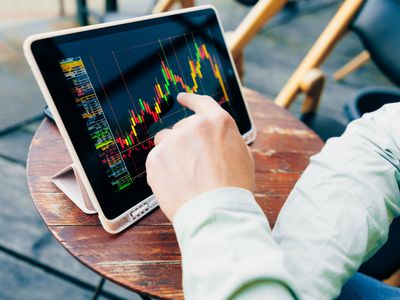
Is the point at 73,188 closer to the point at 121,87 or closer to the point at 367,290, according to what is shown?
the point at 121,87

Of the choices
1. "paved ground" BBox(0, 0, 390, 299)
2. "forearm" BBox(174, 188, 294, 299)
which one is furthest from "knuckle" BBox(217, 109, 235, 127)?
"paved ground" BBox(0, 0, 390, 299)

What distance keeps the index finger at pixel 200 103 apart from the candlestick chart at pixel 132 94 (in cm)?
9

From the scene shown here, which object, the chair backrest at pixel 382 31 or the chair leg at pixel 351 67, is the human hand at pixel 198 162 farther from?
the chair leg at pixel 351 67

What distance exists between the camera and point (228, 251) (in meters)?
0.38

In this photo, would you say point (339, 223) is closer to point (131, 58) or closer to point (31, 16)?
point (131, 58)

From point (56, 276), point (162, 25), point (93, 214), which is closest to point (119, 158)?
point (93, 214)

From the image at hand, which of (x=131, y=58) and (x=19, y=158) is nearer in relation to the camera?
(x=131, y=58)

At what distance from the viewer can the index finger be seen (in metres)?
0.54

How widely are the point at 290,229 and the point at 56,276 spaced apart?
99cm

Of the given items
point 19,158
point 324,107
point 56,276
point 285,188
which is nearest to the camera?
point 285,188

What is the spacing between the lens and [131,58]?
62cm

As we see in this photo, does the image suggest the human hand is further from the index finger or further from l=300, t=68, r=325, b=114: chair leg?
l=300, t=68, r=325, b=114: chair leg

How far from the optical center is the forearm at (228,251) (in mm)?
366

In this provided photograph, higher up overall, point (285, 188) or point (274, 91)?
Result: point (285, 188)
